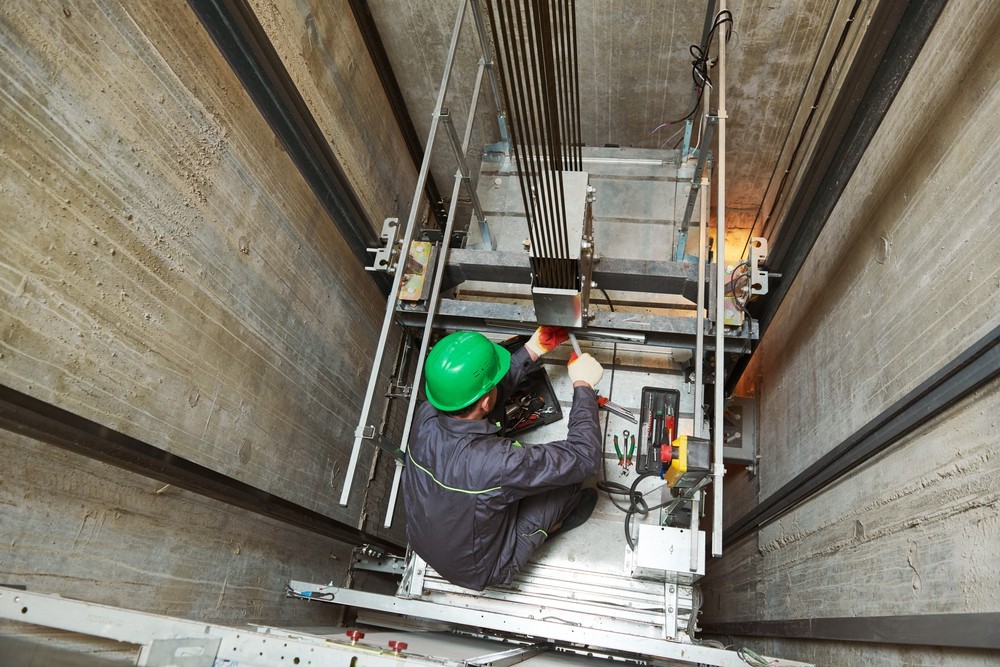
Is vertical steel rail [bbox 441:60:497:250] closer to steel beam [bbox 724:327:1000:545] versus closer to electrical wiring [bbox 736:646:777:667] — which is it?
steel beam [bbox 724:327:1000:545]

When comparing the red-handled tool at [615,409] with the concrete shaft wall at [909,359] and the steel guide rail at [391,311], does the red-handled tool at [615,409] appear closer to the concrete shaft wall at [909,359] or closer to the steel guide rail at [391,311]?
the concrete shaft wall at [909,359]

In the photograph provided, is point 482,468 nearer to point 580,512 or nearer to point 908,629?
point 580,512

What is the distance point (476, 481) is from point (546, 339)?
0.70 meters

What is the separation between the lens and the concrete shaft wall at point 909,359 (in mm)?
1327

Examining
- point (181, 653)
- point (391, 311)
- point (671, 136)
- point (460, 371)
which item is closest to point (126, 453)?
point (181, 653)

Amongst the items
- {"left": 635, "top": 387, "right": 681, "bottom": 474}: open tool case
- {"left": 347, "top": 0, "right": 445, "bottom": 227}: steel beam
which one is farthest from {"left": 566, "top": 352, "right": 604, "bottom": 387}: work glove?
{"left": 347, "top": 0, "right": 445, "bottom": 227}: steel beam

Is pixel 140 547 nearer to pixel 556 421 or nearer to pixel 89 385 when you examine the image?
pixel 89 385

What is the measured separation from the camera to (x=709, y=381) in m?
2.68

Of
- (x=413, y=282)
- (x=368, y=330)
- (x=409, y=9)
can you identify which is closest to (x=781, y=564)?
(x=413, y=282)

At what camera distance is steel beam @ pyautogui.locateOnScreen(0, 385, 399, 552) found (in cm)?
120

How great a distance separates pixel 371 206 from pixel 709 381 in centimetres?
178

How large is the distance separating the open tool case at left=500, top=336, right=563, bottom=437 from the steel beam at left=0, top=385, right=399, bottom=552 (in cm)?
Result: 98

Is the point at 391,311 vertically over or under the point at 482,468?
over

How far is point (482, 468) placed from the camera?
2.02 metres
